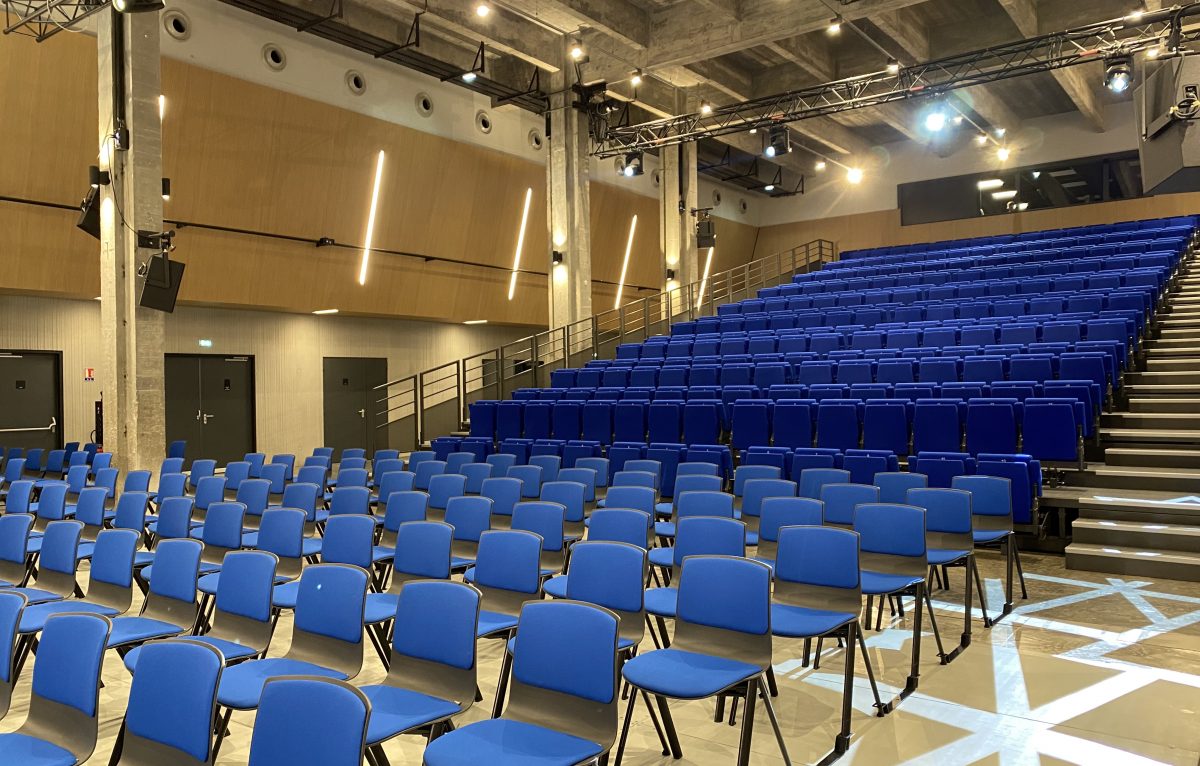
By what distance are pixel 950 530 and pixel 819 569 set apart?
144 cm

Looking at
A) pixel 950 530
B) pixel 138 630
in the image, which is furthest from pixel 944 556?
pixel 138 630

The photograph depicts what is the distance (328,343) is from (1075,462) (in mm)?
11974

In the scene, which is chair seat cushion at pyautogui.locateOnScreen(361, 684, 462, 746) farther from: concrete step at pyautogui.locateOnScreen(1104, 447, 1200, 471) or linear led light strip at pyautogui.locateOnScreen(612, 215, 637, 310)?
linear led light strip at pyautogui.locateOnScreen(612, 215, 637, 310)

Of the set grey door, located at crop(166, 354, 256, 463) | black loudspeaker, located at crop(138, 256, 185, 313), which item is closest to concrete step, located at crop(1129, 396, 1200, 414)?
black loudspeaker, located at crop(138, 256, 185, 313)

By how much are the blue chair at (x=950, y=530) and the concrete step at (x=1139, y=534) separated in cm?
170

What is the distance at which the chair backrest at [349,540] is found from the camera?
14.8 ft

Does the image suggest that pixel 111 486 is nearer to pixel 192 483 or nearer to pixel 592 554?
pixel 192 483

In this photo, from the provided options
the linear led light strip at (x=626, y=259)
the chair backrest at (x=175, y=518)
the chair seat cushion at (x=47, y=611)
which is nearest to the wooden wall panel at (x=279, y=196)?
the linear led light strip at (x=626, y=259)

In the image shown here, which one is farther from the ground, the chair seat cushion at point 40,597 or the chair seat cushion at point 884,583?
the chair seat cushion at point 884,583

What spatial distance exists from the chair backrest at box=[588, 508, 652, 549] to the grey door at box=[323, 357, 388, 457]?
36.4ft

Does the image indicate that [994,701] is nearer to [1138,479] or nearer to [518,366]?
[1138,479]

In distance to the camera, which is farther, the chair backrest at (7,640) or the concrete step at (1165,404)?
the concrete step at (1165,404)

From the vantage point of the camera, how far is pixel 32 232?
34.0 feet

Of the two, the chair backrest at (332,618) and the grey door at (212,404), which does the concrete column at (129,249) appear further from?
the chair backrest at (332,618)
